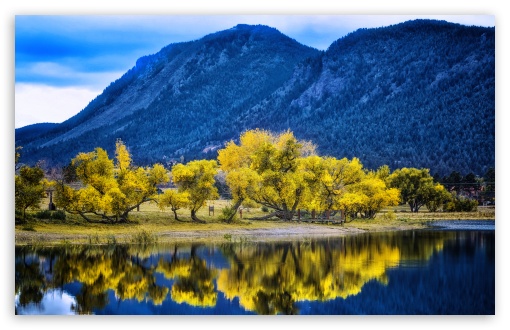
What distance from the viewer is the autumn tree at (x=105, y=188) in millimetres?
28047

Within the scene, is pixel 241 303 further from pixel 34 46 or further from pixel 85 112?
pixel 85 112

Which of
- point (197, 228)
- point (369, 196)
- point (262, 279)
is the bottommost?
point (262, 279)

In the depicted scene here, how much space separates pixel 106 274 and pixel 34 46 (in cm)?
650

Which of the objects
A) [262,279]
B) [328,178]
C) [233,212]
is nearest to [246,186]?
[233,212]

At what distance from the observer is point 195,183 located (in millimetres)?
32781

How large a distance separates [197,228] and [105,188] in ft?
13.4

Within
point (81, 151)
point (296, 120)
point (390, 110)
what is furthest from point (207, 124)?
point (81, 151)

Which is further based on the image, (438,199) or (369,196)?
(369,196)

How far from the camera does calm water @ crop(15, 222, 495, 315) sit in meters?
17.2

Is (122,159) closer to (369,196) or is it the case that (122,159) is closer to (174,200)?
(174,200)

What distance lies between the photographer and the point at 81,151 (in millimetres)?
31219

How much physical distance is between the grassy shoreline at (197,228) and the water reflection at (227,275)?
936mm

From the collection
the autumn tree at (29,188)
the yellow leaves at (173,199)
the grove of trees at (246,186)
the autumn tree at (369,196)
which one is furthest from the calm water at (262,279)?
the autumn tree at (369,196)


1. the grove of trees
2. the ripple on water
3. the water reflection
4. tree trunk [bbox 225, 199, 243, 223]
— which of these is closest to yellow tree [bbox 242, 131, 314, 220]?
the grove of trees
